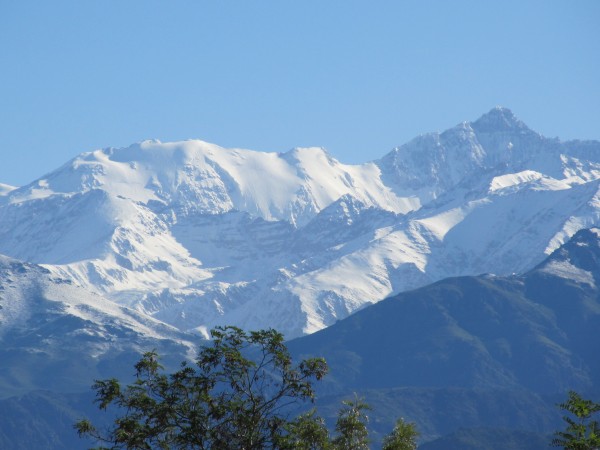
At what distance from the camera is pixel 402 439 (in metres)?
81.4

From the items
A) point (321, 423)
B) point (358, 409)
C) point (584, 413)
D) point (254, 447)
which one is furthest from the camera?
point (358, 409)

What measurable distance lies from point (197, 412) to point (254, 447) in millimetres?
3584

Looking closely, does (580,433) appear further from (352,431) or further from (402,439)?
(352,431)

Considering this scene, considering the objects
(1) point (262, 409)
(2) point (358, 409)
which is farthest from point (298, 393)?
(2) point (358, 409)

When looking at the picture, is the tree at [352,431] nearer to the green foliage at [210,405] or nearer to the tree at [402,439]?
the tree at [402,439]

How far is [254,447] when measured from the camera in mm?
71562

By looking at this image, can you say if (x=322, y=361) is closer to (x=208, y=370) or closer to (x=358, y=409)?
(x=208, y=370)

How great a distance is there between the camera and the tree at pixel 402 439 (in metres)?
77.7

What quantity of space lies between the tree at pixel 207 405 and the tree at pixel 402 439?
7.12m

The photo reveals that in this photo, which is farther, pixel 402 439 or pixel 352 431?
pixel 352 431

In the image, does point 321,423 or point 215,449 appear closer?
point 215,449

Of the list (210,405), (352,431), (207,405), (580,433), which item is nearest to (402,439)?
(352,431)

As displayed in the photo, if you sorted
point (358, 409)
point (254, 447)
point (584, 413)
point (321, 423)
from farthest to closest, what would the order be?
point (358, 409) → point (321, 423) → point (254, 447) → point (584, 413)

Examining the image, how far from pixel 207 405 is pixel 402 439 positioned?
14.6 metres
